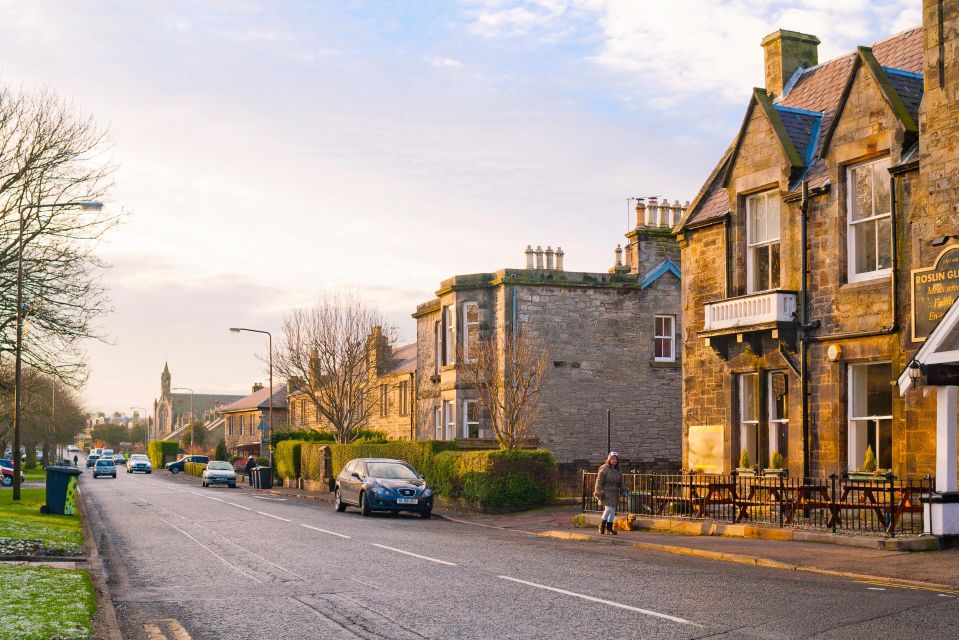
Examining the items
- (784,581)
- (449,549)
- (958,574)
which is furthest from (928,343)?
(449,549)

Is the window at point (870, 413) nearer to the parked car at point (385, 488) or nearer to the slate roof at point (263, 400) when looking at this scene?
the parked car at point (385, 488)

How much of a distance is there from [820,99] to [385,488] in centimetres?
1526

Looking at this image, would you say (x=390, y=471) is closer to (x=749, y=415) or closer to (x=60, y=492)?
(x=60, y=492)

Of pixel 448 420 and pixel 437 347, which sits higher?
pixel 437 347

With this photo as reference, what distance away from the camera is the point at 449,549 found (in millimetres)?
17391

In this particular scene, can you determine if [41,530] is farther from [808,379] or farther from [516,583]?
[808,379]

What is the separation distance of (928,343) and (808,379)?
5323 mm

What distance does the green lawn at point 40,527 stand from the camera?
1828 centimetres

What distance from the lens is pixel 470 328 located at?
132 feet

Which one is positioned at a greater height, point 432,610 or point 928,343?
point 928,343

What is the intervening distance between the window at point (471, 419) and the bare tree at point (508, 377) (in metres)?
0.95

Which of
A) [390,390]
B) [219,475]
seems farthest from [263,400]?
[390,390]

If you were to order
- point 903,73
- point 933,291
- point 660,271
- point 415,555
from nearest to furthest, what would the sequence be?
point 415,555, point 933,291, point 903,73, point 660,271

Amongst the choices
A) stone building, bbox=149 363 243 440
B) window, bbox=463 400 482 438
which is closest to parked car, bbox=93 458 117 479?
window, bbox=463 400 482 438
